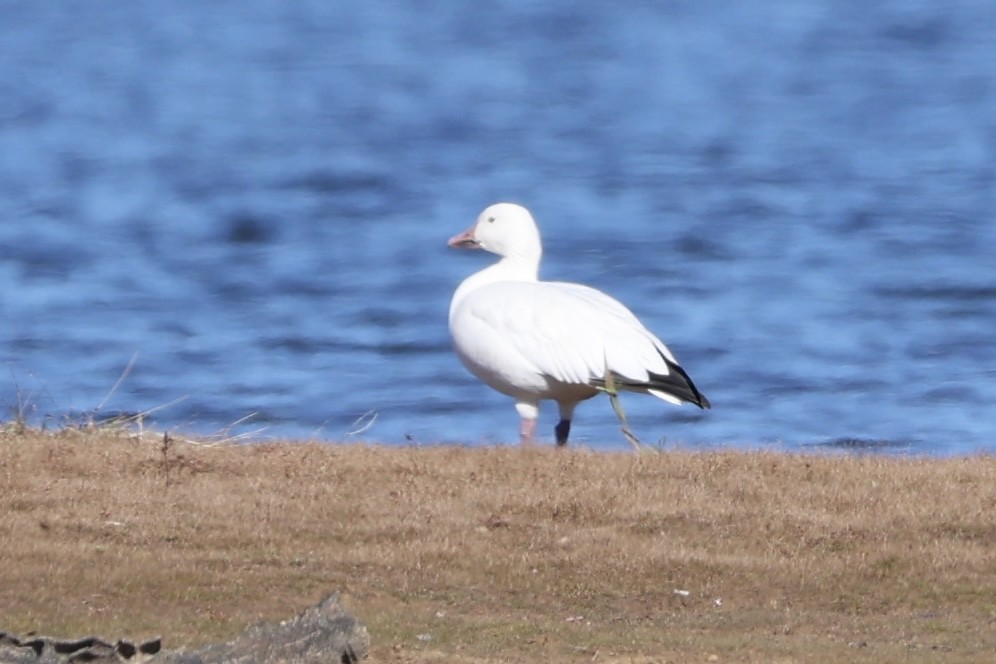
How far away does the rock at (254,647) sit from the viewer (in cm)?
583

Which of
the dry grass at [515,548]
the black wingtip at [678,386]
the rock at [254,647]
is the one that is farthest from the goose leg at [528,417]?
the rock at [254,647]

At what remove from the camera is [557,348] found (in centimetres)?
1059

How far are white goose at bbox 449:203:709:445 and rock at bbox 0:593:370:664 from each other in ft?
13.6

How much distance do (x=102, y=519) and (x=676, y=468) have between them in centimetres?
277

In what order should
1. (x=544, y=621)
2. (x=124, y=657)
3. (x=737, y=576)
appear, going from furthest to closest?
1. (x=737, y=576)
2. (x=544, y=621)
3. (x=124, y=657)

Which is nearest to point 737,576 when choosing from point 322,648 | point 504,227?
point 322,648

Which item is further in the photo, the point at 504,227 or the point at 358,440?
the point at 504,227

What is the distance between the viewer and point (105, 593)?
763 cm

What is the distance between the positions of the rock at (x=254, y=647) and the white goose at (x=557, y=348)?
4.13 meters

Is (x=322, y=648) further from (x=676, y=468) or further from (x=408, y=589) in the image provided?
(x=676, y=468)

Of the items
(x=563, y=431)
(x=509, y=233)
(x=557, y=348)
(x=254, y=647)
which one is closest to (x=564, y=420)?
(x=563, y=431)

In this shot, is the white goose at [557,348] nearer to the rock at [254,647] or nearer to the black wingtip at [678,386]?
the black wingtip at [678,386]

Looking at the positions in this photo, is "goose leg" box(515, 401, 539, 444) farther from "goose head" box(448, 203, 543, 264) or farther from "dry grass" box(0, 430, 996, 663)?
"goose head" box(448, 203, 543, 264)

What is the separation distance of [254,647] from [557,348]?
4.73 m
